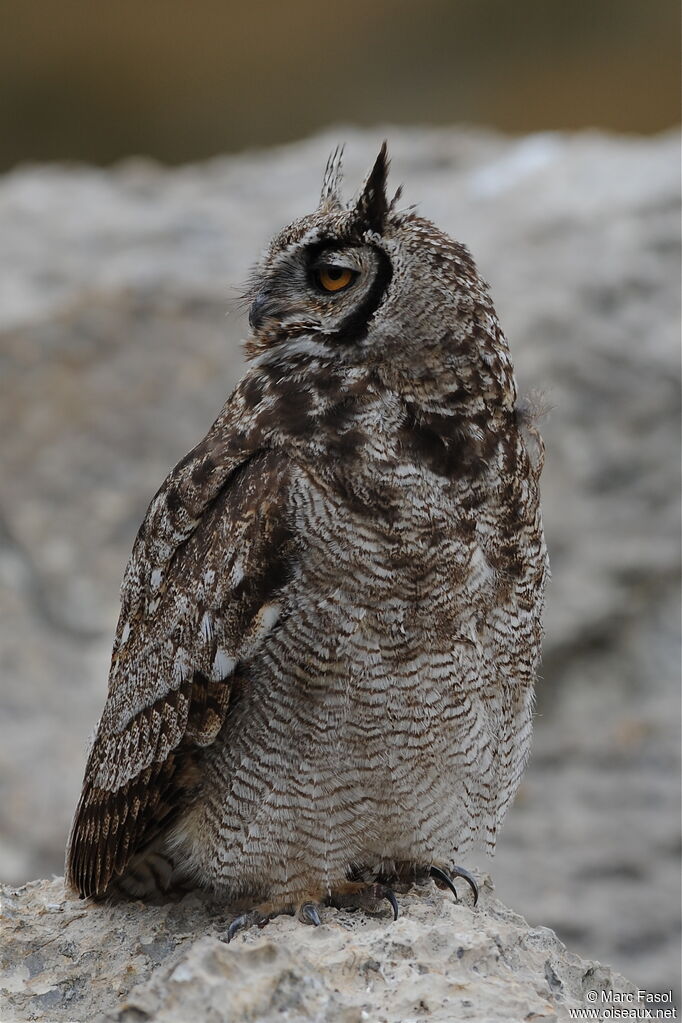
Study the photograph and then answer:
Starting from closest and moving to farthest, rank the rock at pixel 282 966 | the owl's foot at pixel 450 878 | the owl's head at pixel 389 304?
the rock at pixel 282 966 → the owl's head at pixel 389 304 → the owl's foot at pixel 450 878

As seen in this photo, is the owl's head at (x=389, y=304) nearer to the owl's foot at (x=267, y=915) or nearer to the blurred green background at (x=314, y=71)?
the owl's foot at (x=267, y=915)

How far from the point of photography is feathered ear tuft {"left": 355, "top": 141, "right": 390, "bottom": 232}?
7.93 ft

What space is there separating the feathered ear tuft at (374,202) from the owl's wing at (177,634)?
0.49 meters

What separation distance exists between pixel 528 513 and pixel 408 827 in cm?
65

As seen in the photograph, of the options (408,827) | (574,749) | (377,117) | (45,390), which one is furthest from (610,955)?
(377,117)

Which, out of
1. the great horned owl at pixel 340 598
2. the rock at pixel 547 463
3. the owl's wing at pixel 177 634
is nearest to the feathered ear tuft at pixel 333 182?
the great horned owl at pixel 340 598

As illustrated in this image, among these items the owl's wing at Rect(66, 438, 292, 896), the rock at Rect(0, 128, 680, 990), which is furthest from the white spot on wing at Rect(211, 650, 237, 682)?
the rock at Rect(0, 128, 680, 990)

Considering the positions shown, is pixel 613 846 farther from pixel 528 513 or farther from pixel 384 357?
pixel 384 357

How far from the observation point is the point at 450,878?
8.64 feet

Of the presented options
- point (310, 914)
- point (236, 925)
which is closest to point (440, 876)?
point (310, 914)

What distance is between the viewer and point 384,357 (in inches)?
94.5

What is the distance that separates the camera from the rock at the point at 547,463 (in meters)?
4.05

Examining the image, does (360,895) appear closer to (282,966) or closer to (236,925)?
(236,925)

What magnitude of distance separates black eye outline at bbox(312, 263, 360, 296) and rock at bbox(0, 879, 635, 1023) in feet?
3.83
